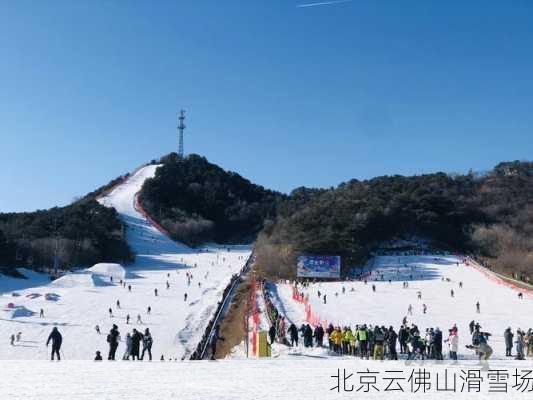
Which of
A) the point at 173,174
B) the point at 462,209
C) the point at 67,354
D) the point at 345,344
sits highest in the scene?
the point at 173,174

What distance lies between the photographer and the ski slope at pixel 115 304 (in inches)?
996

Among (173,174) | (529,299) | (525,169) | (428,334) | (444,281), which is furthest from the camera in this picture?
(173,174)

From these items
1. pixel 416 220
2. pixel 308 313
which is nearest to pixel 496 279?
pixel 308 313

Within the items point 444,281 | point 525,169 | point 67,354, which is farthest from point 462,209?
point 67,354

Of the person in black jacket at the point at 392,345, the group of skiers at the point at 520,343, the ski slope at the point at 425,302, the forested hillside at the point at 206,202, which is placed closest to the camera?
the person in black jacket at the point at 392,345

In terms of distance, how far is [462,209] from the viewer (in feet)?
241

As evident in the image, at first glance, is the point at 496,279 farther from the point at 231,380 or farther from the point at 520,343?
the point at 231,380

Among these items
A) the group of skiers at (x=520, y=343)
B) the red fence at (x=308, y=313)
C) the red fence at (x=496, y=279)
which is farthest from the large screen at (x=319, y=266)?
the group of skiers at (x=520, y=343)

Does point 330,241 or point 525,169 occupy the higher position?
point 525,169

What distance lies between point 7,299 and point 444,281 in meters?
26.7

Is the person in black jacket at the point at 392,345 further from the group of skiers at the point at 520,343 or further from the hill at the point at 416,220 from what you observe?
the hill at the point at 416,220

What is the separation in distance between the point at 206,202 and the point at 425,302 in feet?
233

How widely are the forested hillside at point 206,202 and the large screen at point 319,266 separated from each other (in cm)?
3846

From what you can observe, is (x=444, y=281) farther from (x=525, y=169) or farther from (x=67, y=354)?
(x=525, y=169)
